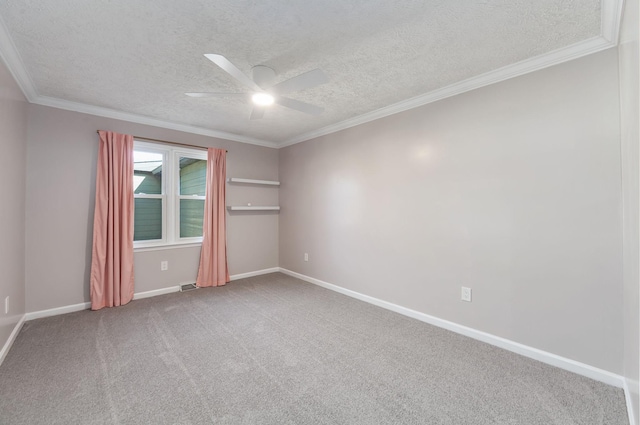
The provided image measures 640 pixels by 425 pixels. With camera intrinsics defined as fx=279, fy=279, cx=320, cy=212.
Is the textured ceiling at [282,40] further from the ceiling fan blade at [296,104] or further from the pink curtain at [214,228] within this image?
the pink curtain at [214,228]

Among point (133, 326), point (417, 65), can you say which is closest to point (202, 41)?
point (417, 65)

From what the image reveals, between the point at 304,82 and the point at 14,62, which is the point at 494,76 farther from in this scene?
→ the point at 14,62

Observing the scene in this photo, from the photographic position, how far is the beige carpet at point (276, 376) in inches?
64.6

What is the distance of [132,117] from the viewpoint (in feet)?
11.5

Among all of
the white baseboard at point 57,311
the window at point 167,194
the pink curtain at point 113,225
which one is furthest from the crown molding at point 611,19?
the white baseboard at point 57,311

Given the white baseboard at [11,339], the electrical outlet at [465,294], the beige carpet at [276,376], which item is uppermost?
the electrical outlet at [465,294]

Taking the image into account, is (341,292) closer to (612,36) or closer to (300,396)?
(300,396)

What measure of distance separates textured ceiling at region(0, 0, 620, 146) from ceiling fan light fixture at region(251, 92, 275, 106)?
0.80 ft

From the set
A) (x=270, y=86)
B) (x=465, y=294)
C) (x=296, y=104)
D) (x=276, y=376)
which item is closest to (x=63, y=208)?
(x=270, y=86)

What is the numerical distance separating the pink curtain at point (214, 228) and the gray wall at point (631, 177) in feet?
13.9

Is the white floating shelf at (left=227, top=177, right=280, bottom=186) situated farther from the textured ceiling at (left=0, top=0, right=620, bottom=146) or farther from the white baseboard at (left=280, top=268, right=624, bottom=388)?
the white baseboard at (left=280, top=268, right=624, bottom=388)

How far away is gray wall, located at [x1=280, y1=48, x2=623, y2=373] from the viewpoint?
6.45 feet

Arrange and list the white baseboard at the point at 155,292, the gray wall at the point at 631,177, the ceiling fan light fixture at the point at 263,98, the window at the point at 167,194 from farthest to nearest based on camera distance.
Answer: the window at the point at 167,194 → the white baseboard at the point at 155,292 → the ceiling fan light fixture at the point at 263,98 → the gray wall at the point at 631,177

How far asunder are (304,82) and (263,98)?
18.8 inches
